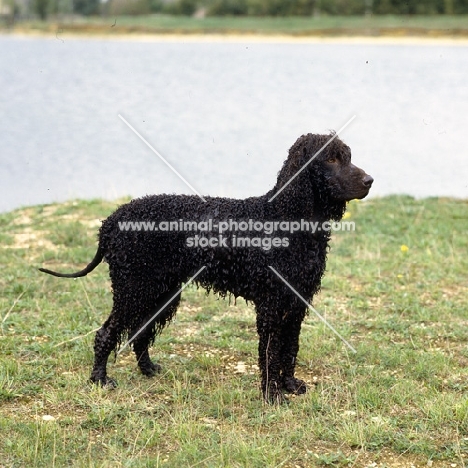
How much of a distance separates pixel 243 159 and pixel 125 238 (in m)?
7.39

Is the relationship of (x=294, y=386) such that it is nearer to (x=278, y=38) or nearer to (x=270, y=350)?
(x=270, y=350)

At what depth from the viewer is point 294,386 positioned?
4746 mm

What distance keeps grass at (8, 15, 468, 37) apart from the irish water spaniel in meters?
13.0

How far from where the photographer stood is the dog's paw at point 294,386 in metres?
4.73

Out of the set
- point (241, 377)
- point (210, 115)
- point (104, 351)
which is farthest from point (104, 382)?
point (210, 115)

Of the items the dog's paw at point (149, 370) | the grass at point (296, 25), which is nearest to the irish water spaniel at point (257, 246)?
the dog's paw at point (149, 370)

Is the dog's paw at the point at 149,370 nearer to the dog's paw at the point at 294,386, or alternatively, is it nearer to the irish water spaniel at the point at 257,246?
the irish water spaniel at the point at 257,246

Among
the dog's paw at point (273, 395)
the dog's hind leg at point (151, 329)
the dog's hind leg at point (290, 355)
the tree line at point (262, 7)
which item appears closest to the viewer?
the dog's paw at point (273, 395)

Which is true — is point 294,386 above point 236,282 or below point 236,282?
below

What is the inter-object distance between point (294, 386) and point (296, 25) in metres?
15.8

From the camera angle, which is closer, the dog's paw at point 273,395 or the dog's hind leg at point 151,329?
the dog's paw at point 273,395

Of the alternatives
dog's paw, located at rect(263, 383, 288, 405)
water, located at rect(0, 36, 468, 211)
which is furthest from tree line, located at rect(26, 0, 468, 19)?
dog's paw, located at rect(263, 383, 288, 405)

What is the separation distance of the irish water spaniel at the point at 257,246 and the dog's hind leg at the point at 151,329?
139 mm

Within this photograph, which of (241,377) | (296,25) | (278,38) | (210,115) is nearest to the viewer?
(241,377)
